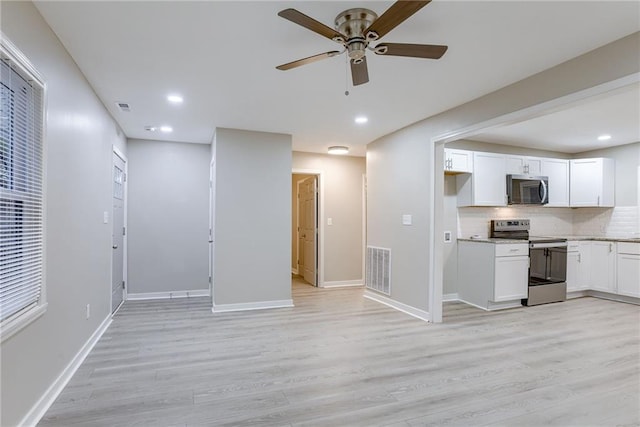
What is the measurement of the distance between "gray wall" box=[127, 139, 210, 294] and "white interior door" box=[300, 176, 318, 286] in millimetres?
1958

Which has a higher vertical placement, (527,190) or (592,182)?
(592,182)

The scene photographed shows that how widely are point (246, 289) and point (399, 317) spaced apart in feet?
6.80

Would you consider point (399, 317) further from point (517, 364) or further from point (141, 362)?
point (141, 362)

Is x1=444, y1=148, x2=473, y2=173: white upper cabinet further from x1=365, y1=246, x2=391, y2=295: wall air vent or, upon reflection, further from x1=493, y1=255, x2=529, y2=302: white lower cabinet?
x1=365, y1=246, x2=391, y2=295: wall air vent

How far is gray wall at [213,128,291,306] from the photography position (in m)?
4.63

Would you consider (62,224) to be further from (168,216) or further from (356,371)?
(168,216)

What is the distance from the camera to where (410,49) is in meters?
2.08

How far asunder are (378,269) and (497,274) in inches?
64.3

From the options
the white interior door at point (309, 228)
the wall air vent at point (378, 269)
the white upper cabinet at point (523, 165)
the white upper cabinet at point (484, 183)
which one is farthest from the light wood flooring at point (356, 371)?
the white upper cabinet at point (523, 165)

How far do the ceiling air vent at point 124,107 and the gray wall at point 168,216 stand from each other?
1514 millimetres

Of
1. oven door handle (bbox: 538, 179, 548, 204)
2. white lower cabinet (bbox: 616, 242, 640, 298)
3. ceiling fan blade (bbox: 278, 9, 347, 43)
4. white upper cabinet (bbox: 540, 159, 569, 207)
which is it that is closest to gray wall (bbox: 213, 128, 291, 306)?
ceiling fan blade (bbox: 278, 9, 347, 43)

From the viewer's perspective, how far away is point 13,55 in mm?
1789

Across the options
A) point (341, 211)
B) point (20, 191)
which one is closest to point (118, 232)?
point (20, 191)

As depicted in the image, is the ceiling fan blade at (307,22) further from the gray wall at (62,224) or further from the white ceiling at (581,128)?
the white ceiling at (581,128)
